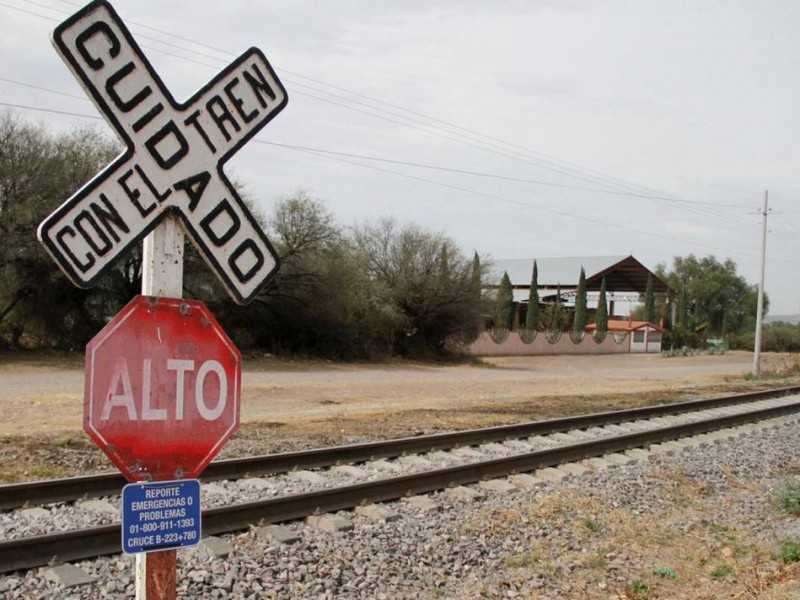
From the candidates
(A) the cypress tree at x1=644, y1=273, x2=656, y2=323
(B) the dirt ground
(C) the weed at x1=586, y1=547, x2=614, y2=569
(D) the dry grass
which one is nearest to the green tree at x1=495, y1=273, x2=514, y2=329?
(A) the cypress tree at x1=644, y1=273, x2=656, y2=323

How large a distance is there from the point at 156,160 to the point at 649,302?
259 ft

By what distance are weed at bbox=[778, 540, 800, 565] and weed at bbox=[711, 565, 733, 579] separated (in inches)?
22.2

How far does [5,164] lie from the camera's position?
2425 centimetres

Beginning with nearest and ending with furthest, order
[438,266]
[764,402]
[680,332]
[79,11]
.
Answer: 1. [79,11]
2. [764,402]
3. [438,266]
4. [680,332]

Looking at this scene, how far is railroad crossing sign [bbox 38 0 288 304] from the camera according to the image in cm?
258

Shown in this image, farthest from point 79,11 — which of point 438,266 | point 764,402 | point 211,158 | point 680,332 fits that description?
point 680,332

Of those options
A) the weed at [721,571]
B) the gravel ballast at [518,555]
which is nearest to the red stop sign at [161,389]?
the gravel ballast at [518,555]

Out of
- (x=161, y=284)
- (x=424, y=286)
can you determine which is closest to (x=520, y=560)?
(x=161, y=284)

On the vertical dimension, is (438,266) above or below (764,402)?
above

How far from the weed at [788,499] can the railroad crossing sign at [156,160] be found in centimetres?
759

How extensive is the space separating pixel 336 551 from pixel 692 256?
12559 cm

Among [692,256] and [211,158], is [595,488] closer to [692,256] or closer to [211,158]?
[211,158]

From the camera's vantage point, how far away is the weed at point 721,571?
6.15 meters

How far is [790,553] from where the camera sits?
6574 mm
